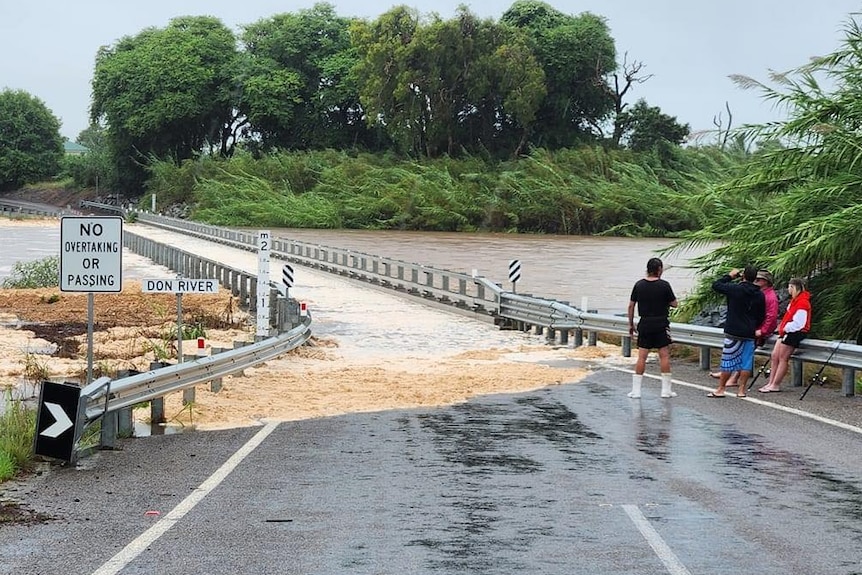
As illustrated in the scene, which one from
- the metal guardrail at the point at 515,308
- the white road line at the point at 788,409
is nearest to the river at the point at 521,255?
the metal guardrail at the point at 515,308

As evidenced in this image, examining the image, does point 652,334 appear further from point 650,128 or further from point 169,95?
point 169,95

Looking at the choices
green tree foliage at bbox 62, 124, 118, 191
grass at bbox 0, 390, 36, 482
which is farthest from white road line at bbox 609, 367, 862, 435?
green tree foliage at bbox 62, 124, 118, 191

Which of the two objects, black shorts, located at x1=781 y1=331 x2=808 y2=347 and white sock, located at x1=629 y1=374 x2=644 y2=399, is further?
black shorts, located at x1=781 y1=331 x2=808 y2=347

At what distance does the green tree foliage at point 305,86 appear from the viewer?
104438 millimetres

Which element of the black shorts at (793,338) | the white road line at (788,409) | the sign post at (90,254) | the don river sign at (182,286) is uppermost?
the sign post at (90,254)

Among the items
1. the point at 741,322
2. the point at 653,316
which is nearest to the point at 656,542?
the point at 653,316

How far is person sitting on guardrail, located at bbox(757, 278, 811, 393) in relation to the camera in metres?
16.3

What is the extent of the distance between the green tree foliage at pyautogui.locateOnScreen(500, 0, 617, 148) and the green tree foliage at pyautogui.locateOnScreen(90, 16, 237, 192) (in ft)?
88.3

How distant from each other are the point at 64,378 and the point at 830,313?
12143 millimetres

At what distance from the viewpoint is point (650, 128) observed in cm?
9294

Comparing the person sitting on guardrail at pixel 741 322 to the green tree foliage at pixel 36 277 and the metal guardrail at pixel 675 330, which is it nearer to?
the metal guardrail at pixel 675 330

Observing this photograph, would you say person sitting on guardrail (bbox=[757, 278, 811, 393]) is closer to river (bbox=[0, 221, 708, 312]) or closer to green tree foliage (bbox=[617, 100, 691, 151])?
river (bbox=[0, 221, 708, 312])

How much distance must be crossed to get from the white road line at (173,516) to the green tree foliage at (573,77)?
85091mm

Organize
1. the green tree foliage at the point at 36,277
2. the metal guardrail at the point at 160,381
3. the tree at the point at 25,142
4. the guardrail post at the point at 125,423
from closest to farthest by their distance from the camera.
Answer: the metal guardrail at the point at 160,381 → the guardrail post at the point at 125,423 → the green tree foliage at the point at 36,277 → the tree at the point at 25,142
